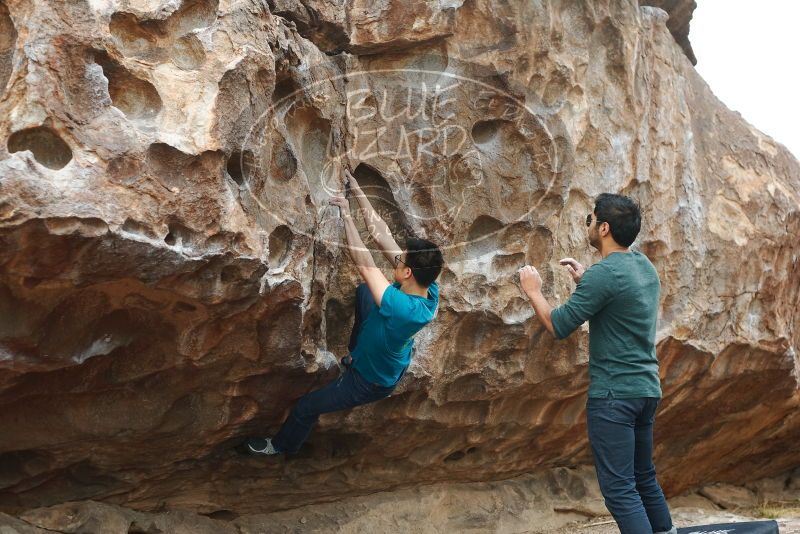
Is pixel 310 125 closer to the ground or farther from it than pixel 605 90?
closer to the ground

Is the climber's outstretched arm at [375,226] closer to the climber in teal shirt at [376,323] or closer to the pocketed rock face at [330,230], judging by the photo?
the climber in teal shirt at [376,323]

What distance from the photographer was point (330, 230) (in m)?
3.75

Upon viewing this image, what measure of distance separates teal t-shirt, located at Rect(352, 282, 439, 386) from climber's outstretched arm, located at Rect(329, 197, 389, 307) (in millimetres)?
45

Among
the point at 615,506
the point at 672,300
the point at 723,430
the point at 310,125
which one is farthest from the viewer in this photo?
the point at 723,430

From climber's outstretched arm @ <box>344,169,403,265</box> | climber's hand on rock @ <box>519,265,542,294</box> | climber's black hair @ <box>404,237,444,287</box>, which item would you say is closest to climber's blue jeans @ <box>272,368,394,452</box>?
climber's black hair @ <box>404,237,444,287</box>

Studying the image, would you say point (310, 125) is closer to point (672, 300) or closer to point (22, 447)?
point (22, 447)

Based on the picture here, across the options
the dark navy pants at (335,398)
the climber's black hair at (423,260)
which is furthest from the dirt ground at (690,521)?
the climber's black hair at (423,260)

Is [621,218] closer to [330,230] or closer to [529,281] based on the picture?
[529,281]

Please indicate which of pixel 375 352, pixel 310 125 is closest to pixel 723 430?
pixel 375 352

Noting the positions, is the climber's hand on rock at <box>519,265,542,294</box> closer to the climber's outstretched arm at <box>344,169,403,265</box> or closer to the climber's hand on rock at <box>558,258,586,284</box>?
the climber's hand on rock at <box>558,258,586,284</box>

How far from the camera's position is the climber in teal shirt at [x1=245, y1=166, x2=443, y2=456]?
11.6 ft

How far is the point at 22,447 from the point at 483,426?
7.35ft

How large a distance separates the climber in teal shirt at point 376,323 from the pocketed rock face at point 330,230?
0.13 meters

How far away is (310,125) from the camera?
371 cm
